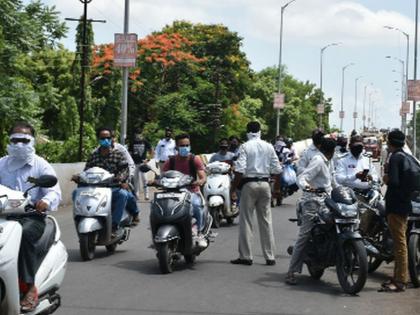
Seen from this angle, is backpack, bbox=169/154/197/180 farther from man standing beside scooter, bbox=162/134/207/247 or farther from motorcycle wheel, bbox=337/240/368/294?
motorcycle wheel, bbox=337/240/368/294

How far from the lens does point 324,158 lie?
33.1ft

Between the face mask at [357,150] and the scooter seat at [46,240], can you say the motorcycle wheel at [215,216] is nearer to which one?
the face mask at [357,150]

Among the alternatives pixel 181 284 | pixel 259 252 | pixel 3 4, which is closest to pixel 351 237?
pixel 181 284

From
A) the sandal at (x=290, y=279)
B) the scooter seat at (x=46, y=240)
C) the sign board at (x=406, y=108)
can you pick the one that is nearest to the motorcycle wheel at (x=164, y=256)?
the sandal at (x=290, y=279)

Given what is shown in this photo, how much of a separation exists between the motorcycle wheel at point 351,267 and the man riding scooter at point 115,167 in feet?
11.8

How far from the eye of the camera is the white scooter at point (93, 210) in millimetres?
11016

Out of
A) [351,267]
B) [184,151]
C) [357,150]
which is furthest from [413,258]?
[184,151]

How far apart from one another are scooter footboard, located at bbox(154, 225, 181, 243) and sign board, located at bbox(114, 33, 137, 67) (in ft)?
48.0

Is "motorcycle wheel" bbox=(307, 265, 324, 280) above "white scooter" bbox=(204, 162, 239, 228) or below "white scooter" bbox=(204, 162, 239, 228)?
below

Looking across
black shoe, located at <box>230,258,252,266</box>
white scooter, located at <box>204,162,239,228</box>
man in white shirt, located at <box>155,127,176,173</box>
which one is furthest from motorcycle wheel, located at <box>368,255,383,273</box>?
man in white shirt, located at <box>155,127,176,173</box>

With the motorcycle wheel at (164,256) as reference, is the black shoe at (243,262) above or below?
below

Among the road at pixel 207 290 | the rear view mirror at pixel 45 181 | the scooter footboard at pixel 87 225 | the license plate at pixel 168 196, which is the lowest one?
the road at pixel 207 290

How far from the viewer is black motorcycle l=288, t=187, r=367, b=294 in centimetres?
910

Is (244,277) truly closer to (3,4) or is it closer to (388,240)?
(388,240)
